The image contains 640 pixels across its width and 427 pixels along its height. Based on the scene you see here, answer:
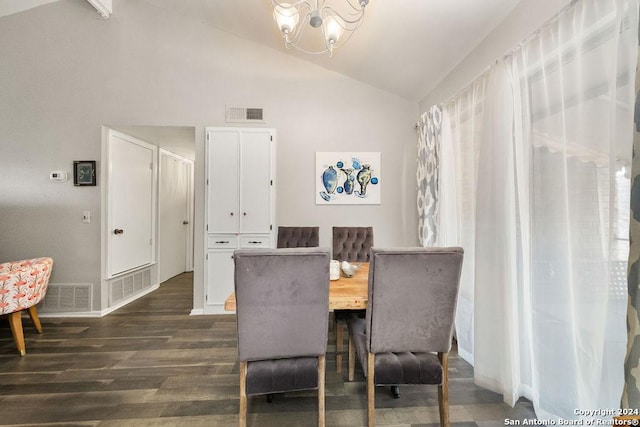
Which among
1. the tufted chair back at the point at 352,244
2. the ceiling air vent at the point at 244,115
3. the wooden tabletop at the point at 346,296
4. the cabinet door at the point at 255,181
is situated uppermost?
the ceiling air vent at the point at 244,115

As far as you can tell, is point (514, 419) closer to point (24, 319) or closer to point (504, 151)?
point (504, 151)

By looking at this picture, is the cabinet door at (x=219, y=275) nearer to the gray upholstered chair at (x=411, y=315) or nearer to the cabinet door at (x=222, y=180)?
the cabinet door at (x=222, y=180)

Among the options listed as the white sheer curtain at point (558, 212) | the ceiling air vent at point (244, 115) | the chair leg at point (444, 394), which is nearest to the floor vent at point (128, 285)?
the ceiling air vent at point (244, 115)

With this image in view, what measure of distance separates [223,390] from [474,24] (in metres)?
3.31

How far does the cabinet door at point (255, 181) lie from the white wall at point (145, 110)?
18cm

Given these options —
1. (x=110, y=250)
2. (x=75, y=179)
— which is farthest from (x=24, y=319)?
(x=75, y=179)

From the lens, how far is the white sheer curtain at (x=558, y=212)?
1.17 m

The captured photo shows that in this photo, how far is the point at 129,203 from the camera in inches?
136

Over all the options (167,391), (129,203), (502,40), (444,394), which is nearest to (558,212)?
(444,394)

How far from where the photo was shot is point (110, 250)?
3.14 m

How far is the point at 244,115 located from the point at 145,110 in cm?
119

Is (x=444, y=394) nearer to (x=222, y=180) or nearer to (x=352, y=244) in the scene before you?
(x=352, y=244)

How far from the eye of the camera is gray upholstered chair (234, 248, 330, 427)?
1.24 metres

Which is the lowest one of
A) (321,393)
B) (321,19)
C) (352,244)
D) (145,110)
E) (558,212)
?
(321,393)
